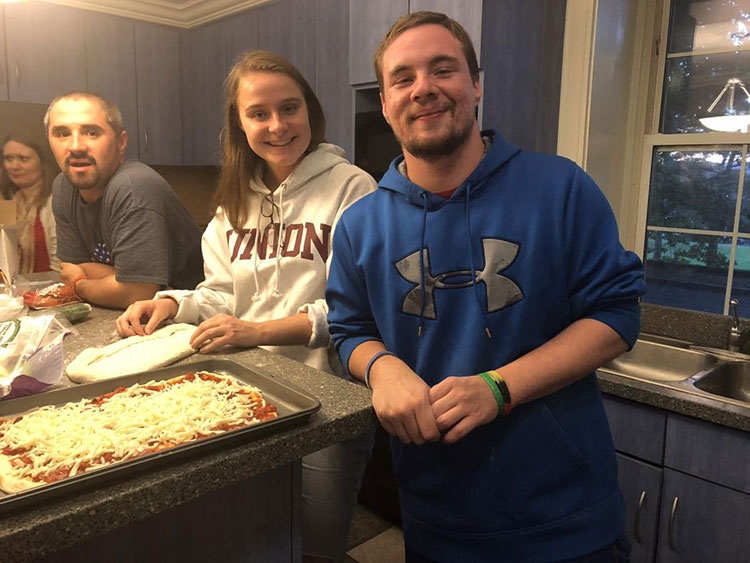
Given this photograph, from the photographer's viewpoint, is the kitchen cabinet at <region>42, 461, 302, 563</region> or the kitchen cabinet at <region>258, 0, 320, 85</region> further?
the kitchen cabinet at <region>258, 0, 320, 85</region>

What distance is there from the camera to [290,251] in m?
1.40

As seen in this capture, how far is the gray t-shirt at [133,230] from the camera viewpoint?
169cm

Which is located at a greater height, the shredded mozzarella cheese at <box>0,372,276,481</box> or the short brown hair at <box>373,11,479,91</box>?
the short brown hair at <box>373,11,479,91</box>

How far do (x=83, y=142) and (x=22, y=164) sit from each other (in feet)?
5.66

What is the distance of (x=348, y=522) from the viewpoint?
136 cm

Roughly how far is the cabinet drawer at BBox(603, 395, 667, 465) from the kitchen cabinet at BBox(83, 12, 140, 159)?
3.31 metres

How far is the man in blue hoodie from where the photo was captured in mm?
1016

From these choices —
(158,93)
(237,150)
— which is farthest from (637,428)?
(158,93)

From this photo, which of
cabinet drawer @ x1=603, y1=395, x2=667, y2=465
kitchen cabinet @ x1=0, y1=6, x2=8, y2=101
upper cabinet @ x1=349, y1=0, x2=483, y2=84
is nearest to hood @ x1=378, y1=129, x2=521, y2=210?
cabinet drawer @ x1=603, y1=395, x2=667, y2=465

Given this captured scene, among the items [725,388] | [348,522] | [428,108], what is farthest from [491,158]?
[725,388]

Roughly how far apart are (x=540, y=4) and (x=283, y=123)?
4.19ft

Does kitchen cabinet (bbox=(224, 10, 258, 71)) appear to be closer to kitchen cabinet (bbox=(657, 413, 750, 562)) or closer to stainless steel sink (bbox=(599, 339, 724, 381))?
stainless steel sink (bbox=(599, 339, 724, 381))

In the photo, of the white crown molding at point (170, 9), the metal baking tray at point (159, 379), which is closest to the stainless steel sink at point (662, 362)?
the metal baking tray at point (159, 379)

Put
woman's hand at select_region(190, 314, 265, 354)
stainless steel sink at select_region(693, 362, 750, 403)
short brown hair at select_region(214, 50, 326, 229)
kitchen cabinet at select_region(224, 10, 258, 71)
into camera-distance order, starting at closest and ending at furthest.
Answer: woman's hand at select_region(190, 314, 265, 354), short brown hair at select_region(214, 50, 326, 229), stainless steel sink at select_region(693, 362, 750, 403), kitchen cabinet at select_region(224, 10, 258, 71)
